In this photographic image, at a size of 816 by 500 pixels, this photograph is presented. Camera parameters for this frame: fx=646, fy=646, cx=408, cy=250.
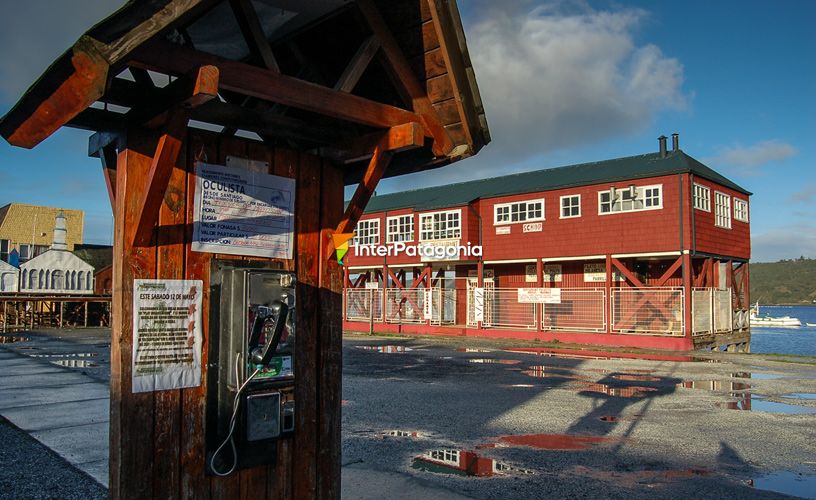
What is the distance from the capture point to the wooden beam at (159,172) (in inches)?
148

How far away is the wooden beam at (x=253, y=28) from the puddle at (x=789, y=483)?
6.20 metres

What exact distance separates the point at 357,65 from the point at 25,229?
65.0 meters

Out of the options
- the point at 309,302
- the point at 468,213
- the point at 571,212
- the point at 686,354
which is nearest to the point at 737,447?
the point at 309,302

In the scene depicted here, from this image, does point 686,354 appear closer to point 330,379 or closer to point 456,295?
point 456,295

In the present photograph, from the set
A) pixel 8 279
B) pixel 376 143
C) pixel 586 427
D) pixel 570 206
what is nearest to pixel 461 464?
pixel 586 427

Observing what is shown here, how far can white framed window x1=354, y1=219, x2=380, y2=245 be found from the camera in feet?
135

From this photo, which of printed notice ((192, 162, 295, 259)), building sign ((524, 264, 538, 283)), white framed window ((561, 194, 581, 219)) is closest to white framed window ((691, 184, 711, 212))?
white framed window ((561, 194, 581, 219))

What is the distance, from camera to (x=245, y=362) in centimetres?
426

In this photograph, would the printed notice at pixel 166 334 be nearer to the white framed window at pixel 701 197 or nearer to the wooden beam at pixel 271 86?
the wooden beam at pixel 271 86

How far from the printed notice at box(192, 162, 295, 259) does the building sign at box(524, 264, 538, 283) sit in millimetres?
29857

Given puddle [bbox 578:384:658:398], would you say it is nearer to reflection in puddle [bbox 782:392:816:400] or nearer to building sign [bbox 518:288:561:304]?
reflection in puddle [bbox 782:392:816:400]

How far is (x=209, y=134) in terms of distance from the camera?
4461 millimetres

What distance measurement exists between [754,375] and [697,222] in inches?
452

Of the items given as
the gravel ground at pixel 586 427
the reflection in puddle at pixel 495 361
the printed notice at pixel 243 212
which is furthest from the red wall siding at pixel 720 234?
the printed notice at pixel 243 212
